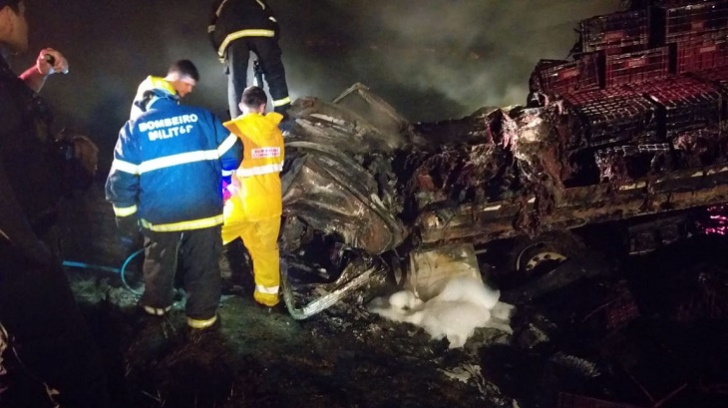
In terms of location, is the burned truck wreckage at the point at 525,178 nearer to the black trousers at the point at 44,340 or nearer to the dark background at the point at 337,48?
the black trousers at the point at 44,340

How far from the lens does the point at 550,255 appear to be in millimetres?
5145

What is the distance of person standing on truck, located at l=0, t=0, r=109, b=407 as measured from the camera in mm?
2678

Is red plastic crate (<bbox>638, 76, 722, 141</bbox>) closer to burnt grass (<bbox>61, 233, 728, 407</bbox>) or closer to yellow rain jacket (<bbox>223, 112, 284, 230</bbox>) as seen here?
burnt grass (<bbox>61, 233, 728, 407</bbox>)

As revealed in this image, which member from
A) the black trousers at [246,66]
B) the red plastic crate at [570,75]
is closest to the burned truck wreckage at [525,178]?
the red plastic crate at [570,75]

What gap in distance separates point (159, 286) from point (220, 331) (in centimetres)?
61

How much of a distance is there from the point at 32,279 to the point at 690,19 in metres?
6.20

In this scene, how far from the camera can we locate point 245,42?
5.74m

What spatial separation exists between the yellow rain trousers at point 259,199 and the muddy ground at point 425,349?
1.32 feet

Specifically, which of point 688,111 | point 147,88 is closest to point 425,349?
point 147,88

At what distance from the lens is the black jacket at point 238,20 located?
5.64 m

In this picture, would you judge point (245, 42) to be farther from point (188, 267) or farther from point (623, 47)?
point (623, 47)

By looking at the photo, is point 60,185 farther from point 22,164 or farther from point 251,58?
point 251,58

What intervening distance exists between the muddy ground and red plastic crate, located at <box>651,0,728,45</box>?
7.00ft

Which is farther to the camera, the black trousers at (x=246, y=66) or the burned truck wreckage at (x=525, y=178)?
the black trousers at (x=246, y=66)
